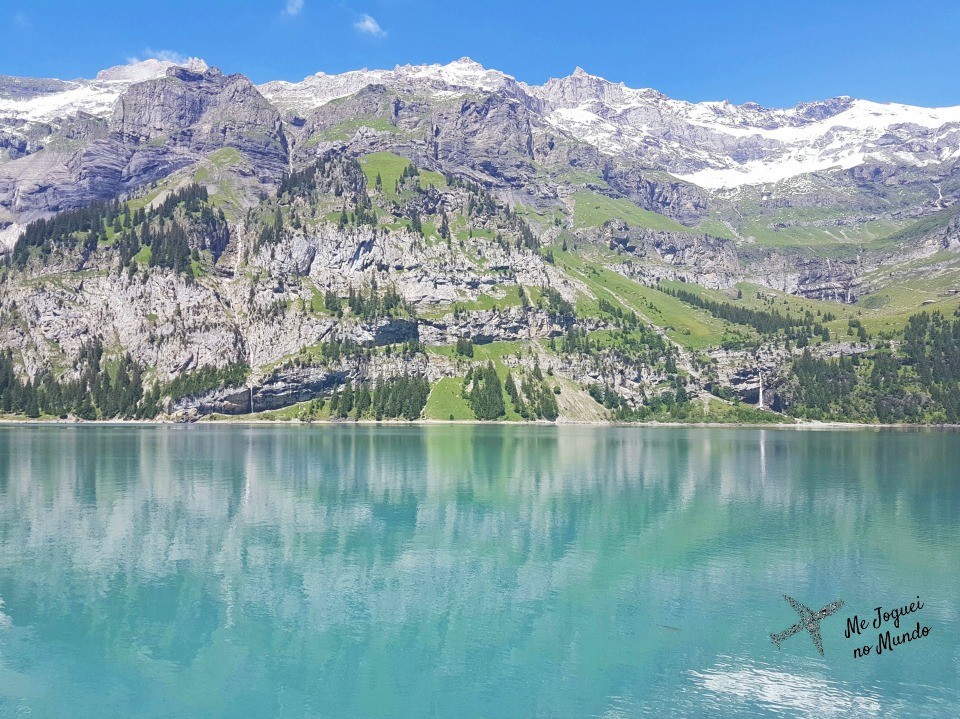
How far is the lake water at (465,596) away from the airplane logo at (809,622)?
22.3 inches

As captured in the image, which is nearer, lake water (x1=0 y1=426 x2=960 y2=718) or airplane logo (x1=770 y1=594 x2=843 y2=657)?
lake water (x1=0 y1=426 x2=960 y2=718)

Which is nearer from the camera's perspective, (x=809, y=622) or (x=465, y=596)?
(x=809, y=622)

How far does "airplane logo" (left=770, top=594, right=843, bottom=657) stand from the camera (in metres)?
36.9

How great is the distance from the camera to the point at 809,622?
Answer: 1523 inches

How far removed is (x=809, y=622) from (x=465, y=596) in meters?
18.8

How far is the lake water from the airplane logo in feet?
1.86

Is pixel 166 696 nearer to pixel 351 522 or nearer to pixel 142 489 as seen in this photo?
pixel 351 522

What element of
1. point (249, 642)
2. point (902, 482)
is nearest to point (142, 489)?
point (249, 642)

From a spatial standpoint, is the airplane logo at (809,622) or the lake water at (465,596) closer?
the lake water at (465,596)

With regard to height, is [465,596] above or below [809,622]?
below

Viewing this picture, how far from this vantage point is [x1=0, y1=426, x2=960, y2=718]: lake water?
31047 millimetres

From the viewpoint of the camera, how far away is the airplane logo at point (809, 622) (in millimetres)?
36938

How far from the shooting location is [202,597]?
4325 centimetres

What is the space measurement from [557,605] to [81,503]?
52.9 meters
